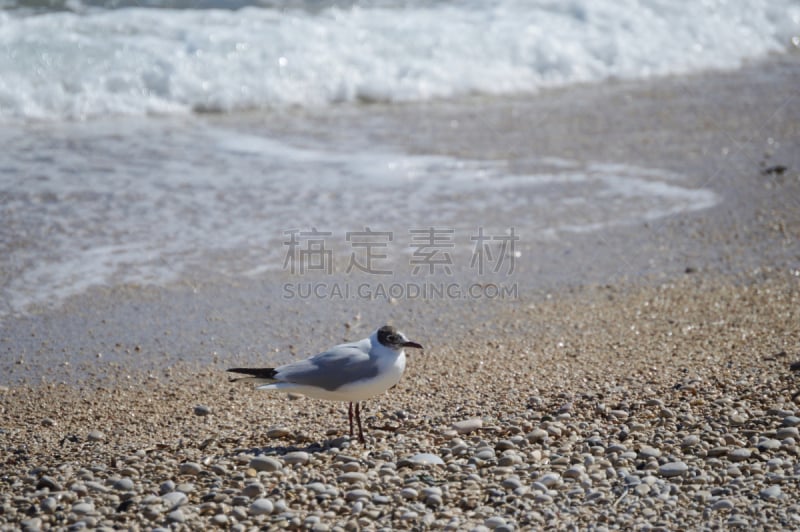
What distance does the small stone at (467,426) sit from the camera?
13.7 feet

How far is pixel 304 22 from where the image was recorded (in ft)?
37.2

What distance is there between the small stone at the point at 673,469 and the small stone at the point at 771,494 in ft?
0.96

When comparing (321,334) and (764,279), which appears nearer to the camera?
(321,334)

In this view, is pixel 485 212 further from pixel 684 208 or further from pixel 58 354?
pixel 58 354

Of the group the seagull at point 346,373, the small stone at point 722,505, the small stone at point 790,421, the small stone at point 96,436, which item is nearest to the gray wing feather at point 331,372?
the seagull at point 346,373

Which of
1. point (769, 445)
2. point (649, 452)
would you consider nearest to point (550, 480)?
point (649, 452)

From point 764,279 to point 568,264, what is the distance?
122cm

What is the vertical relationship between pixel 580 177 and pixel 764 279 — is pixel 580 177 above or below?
above

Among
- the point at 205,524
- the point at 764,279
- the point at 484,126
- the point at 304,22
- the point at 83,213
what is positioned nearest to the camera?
the point at 205,524

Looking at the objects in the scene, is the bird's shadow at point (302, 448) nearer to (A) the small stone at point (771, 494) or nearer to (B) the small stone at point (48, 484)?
(B) the small stone at point (48, 484)

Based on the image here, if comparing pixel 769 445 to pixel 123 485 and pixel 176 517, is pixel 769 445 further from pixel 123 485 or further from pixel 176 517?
pixel 123 485

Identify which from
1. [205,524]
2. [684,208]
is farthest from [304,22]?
[205,524]

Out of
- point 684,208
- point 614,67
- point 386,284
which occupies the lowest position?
point 386,284

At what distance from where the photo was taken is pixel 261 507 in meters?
3.47
